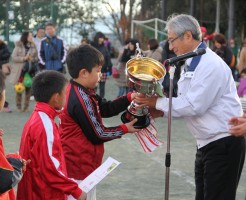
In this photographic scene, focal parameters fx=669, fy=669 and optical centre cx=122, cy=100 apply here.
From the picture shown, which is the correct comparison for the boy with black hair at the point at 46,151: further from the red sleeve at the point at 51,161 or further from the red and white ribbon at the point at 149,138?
the red and white ribbon at the point at 149,138

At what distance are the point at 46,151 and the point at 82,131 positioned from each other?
71cm

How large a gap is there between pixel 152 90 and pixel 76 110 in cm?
60

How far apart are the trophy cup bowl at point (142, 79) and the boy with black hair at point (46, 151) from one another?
0.52 metres

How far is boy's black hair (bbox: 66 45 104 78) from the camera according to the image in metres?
5.01

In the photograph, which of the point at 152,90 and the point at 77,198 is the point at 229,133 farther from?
the point at 77,198

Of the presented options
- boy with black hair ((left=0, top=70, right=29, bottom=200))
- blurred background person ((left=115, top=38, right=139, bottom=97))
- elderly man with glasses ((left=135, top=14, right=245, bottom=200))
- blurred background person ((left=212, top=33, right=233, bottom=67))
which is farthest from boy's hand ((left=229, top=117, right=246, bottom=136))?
blurred background person ((left=115, top=38, right=139, bottom=97))

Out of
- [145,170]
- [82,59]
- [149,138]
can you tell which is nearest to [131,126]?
[149,138]

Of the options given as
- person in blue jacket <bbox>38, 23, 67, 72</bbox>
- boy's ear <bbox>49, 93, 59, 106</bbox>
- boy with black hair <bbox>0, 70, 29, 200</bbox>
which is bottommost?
person in blue jacket <bbox>38, 23, 67, 72</bbox>

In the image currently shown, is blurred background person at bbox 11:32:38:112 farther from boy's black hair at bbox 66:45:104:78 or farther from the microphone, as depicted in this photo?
the microphone

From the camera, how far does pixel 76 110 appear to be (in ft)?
16.1

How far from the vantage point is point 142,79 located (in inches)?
184

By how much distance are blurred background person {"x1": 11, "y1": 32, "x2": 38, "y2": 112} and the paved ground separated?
2243 mm

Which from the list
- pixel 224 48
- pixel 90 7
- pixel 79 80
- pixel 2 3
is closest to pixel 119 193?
pixel 79 80

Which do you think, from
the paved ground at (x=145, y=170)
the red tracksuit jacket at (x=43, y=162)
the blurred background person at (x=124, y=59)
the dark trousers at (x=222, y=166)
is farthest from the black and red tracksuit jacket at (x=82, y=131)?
the blurred background person at (x=124, y=59)
